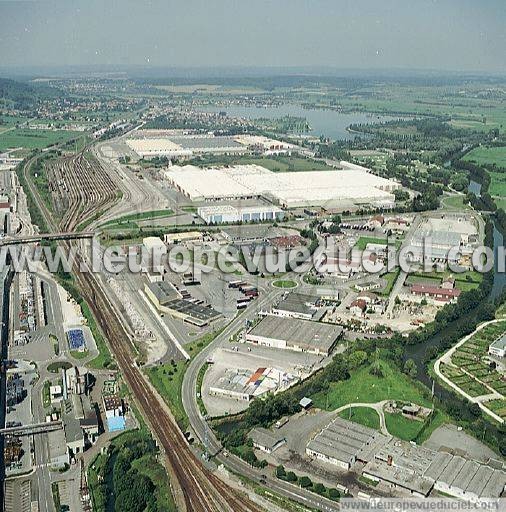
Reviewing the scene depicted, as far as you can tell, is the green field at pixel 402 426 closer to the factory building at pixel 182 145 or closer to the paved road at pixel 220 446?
the paved road at pixel 220 446

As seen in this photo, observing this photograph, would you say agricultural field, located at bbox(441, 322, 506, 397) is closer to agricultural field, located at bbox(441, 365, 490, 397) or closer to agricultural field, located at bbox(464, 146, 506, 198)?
agricultural field, located at bbox(441, 365, 490, 397)

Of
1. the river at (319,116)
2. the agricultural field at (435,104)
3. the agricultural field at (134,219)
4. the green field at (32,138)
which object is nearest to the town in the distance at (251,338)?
the agricultural field at (134,219)

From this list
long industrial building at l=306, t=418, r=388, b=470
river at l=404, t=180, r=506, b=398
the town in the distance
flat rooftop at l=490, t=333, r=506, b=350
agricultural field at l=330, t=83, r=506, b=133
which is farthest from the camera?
agricultural field at l=330, t=83, r=506, b=133

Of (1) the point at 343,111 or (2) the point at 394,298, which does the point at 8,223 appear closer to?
(2) the point at 394,298

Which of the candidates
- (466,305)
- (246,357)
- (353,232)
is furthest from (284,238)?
(246,357)

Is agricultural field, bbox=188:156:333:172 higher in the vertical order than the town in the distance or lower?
higher

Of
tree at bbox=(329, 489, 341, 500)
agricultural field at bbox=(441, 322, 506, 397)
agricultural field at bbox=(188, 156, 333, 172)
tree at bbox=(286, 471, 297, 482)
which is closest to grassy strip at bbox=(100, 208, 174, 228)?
agricultural field at bbox=(188, 156, 333, 172)
